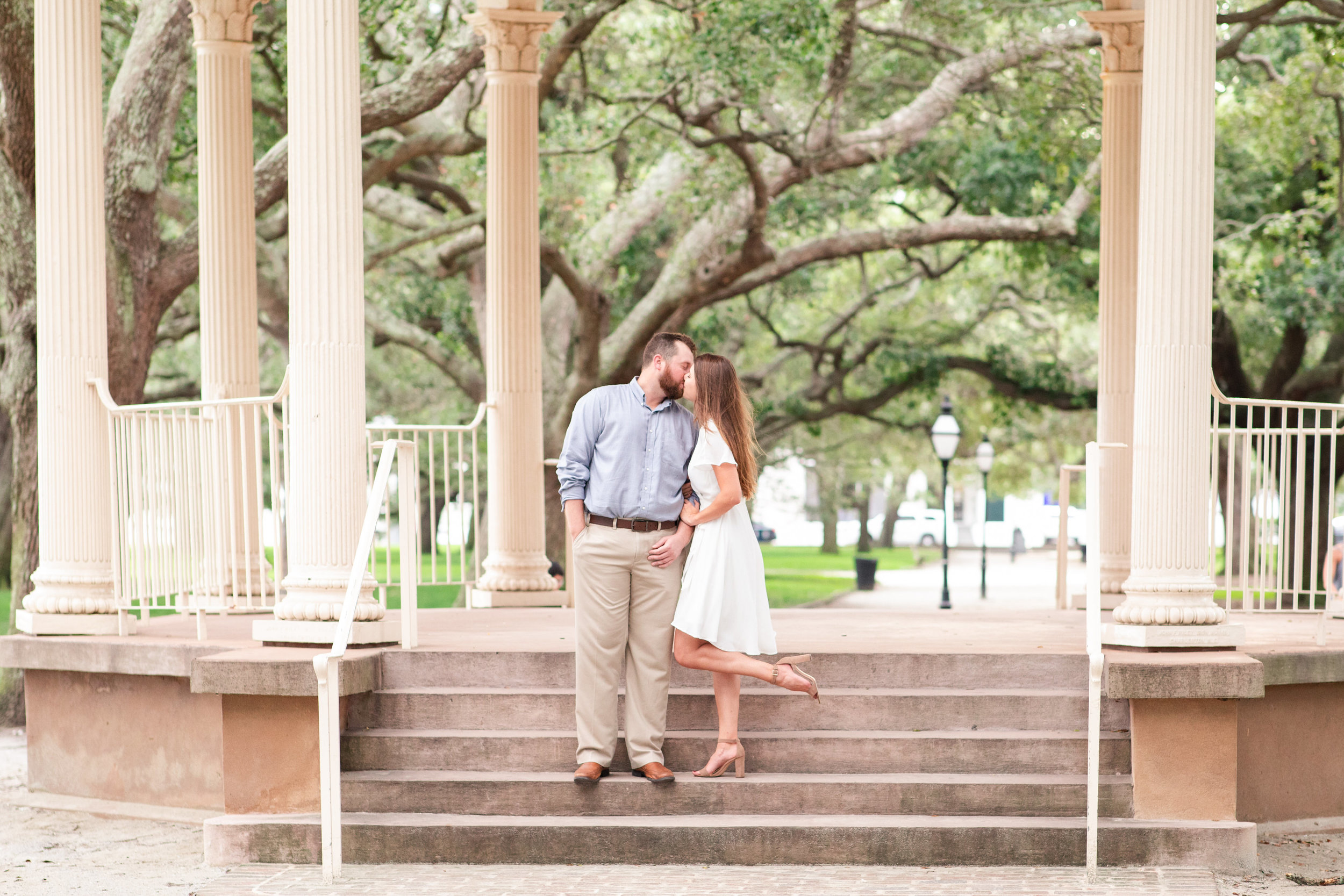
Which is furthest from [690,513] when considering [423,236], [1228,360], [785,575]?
[785,575]

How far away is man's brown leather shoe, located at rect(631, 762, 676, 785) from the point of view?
6602mm

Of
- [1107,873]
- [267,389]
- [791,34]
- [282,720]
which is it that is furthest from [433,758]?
[267,389]

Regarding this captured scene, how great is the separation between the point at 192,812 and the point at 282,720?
4.45ft

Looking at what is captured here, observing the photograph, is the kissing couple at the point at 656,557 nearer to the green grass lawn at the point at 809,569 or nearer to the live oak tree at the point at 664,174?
the live oak tree at the point at 664,174

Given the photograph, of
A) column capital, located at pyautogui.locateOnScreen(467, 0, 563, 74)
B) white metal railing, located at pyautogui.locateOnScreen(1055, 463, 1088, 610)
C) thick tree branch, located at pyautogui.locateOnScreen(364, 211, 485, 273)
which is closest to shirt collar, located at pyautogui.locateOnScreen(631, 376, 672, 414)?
white metal railing, located at pyautogui.locateOnScreen(1055, 463, 1088, 610)

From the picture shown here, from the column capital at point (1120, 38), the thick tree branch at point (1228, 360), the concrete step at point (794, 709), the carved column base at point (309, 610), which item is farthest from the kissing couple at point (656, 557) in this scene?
the thick tree branch at point (1228, 360)

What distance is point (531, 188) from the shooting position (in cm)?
1150

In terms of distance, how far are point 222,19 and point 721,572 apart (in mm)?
6348

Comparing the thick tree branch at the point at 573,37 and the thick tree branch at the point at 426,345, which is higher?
the thick tree branch at the point at 573,37

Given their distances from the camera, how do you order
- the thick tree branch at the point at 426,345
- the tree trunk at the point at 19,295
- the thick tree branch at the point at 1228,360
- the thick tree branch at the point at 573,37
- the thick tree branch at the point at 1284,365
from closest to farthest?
the tree trunk at the point at 19,295
the thick tree branch at the point at 573,37
the thick tree branch at the point at 426,345
the thick tree branch at the point at 1228,360
the thick tree branch at the point at 1284,365

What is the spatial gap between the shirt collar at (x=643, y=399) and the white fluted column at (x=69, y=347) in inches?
141

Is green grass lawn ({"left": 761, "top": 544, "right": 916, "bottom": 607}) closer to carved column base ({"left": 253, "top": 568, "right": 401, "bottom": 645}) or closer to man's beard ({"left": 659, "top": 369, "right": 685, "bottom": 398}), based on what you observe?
carved column base ({"left": 253, "top": 568, "right": 401, "bottom": 645})

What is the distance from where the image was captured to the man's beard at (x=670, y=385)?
6668 mm

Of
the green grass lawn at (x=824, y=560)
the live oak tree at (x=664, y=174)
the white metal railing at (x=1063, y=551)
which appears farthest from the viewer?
the green grass lawn at (x=824, y=560)
